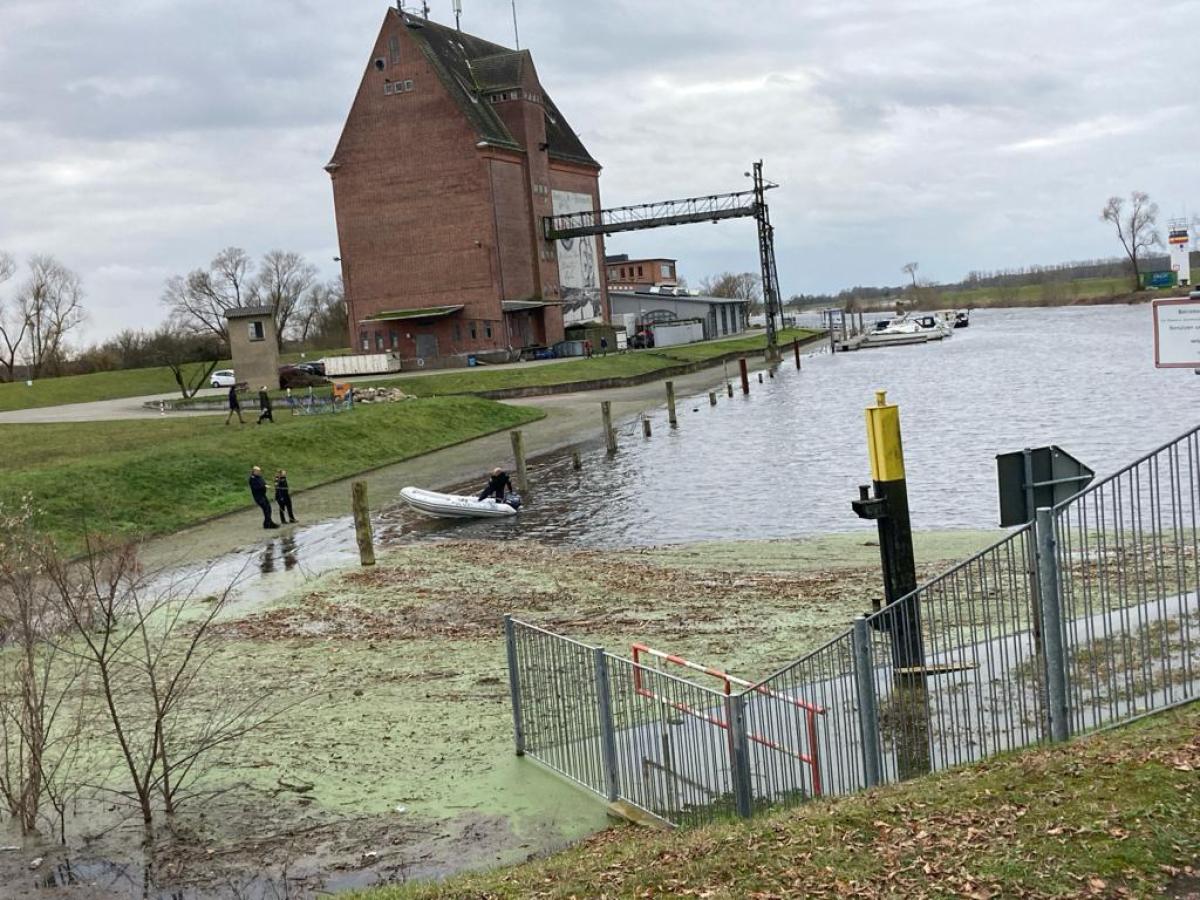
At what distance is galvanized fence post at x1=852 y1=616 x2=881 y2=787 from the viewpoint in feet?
33.9

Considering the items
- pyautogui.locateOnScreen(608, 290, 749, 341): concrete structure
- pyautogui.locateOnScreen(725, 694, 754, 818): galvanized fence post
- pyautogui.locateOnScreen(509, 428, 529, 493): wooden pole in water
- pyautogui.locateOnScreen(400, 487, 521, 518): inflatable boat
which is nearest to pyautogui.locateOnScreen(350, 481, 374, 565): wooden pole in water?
pyautogui.locateOnScreen(400, 487, 521, 518): inflatable boat

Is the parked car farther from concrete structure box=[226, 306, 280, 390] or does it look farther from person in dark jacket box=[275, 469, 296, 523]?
person in dark jacket box=[275, 469, 296, 523]

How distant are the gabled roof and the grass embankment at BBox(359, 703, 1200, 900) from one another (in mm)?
81389

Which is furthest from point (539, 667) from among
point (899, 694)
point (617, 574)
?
point (617, 574)

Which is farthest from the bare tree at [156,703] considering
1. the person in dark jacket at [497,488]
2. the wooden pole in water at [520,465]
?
the wooden pole in water at [520,465]

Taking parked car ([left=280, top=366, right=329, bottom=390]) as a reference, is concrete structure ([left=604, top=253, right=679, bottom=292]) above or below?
above

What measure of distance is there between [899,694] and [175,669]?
11.4 meters

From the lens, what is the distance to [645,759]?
11891 millimetres

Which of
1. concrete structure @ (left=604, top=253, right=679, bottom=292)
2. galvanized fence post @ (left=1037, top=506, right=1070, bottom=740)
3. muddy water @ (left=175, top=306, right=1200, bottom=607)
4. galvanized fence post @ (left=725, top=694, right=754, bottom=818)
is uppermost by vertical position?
concrete structure @ (left=604, top=253, right=679, bottom=292)

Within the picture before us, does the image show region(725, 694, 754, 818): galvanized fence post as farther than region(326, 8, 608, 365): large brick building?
No

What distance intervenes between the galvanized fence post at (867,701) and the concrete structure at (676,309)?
10253 centimetres

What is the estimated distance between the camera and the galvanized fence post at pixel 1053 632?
30.3ft

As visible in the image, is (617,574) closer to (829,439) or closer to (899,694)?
(899,694)

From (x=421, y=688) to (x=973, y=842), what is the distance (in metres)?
10.2
